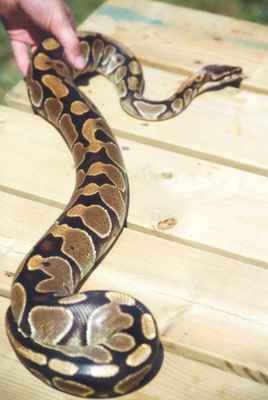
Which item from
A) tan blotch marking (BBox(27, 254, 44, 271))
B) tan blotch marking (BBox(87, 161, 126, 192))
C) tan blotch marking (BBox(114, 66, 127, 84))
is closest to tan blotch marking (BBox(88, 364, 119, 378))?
tan blotch marking (BBox(27, 254, 44, 271))

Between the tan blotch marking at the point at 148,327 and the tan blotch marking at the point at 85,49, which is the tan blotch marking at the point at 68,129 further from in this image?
the tan blotch marking at the point at 148,327

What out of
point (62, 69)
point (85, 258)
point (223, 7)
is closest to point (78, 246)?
point (85, 258)

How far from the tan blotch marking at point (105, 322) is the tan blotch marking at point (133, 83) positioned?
2.01 m

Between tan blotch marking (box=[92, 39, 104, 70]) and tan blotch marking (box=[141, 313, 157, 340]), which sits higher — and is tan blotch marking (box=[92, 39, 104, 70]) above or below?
below

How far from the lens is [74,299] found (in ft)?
11.7

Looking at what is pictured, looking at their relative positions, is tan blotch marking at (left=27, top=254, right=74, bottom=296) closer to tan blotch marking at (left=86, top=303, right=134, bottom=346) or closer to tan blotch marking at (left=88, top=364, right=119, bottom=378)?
tan blotch marking at (left=86, top=303, right=134, bottom=346)

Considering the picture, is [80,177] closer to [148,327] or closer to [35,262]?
[35,262]

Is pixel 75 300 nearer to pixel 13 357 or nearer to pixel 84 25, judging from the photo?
pixel 13 357

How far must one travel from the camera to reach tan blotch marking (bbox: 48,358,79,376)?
10.5 feet

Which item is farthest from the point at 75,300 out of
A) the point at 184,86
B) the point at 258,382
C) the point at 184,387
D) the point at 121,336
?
the point at 184,86

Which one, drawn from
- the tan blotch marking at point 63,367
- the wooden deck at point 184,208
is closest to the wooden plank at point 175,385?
the wooden deck at point 184,208

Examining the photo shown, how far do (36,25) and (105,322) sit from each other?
2.74m

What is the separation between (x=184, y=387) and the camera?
3.27 meters

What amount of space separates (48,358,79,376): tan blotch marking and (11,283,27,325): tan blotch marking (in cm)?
31
